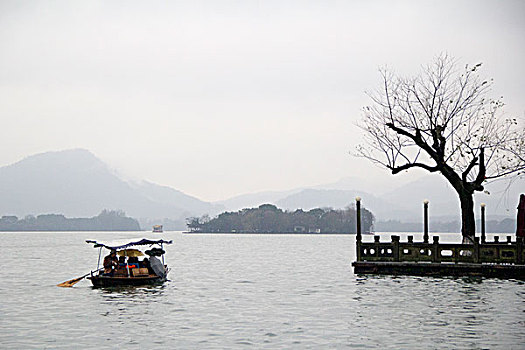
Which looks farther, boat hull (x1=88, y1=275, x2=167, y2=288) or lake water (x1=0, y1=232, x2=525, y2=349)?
boat hull (x1=88, y1=275, x2=167, y2=288)

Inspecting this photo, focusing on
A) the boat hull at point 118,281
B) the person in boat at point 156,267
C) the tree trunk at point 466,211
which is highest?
the tree trunk at point 466,211

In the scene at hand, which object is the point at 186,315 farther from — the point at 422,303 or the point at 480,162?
the point at 480,162

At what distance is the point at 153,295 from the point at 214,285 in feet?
27.2

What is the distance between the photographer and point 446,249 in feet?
116

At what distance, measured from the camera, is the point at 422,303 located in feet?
92.2

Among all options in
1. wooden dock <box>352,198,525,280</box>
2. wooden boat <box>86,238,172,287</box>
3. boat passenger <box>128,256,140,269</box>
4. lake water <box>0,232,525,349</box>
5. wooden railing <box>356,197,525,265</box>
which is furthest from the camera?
boat passenger <box>128,256,140,269</box>

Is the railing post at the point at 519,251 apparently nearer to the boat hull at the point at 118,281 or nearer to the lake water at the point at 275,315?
the lake water at the point at 275,315

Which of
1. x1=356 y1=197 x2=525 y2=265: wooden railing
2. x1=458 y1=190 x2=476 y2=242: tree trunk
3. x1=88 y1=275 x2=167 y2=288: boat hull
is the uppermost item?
x1=458 y1=190 x2=476 y2=242: tree trunk

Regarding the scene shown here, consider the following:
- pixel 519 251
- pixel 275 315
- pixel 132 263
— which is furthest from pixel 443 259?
pixel 132 263

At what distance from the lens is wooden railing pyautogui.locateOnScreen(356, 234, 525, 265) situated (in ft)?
111

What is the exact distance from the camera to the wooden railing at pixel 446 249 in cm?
3394

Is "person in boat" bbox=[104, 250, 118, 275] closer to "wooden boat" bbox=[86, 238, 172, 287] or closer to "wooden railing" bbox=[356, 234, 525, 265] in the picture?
"wooden boat" bbox=[86, 238, 172, 287]

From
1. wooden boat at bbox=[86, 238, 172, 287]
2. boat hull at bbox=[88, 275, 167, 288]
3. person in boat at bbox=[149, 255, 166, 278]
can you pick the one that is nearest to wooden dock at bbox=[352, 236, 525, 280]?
person in boat at bbox=[149, 255, 166, 278]

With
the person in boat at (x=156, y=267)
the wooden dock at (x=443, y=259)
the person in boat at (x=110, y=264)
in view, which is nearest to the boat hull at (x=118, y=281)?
the person in boat at (x=110, y=264)
